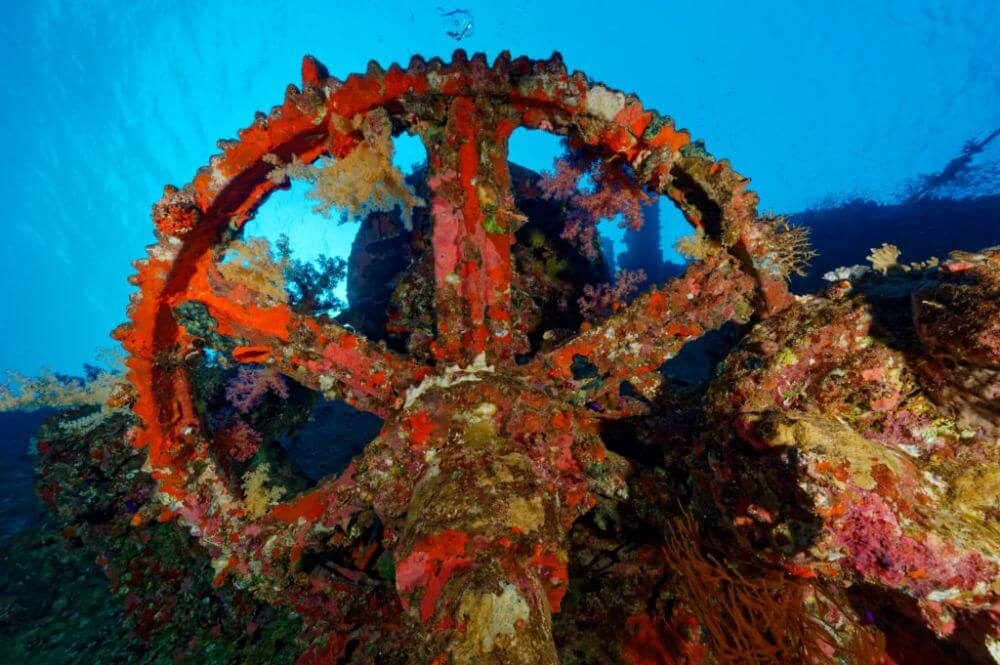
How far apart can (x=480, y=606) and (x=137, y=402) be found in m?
3.08

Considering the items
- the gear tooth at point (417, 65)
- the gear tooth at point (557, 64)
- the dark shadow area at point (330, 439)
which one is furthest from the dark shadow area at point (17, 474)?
the gear tooth at point (557, 64)

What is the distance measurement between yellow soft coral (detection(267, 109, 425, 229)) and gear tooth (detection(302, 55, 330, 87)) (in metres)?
0.36

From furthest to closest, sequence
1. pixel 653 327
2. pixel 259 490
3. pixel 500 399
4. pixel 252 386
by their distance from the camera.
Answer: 1. pixel 252 386
2. pixel 259 490
3. pixel 653 327
4. pixel 500 399

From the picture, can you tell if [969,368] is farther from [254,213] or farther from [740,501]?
[254,213]

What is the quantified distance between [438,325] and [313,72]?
2136mm

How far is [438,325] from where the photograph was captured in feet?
11.6

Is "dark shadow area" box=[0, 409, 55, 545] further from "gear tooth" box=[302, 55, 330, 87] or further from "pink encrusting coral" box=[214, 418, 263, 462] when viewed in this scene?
"gear tooth" box=[302, 55, 330, 87]

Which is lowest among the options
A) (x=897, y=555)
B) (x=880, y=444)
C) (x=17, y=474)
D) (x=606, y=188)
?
(x=897, y=555)

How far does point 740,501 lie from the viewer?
8.50ft

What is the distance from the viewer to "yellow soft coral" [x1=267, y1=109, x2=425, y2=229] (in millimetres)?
3393

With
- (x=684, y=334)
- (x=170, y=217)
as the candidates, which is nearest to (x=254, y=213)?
(x=170, y=217)

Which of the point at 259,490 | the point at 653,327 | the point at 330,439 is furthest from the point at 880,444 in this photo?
the point at 330,439

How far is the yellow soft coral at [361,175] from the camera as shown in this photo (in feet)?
11.1

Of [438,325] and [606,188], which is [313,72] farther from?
[606,188]
